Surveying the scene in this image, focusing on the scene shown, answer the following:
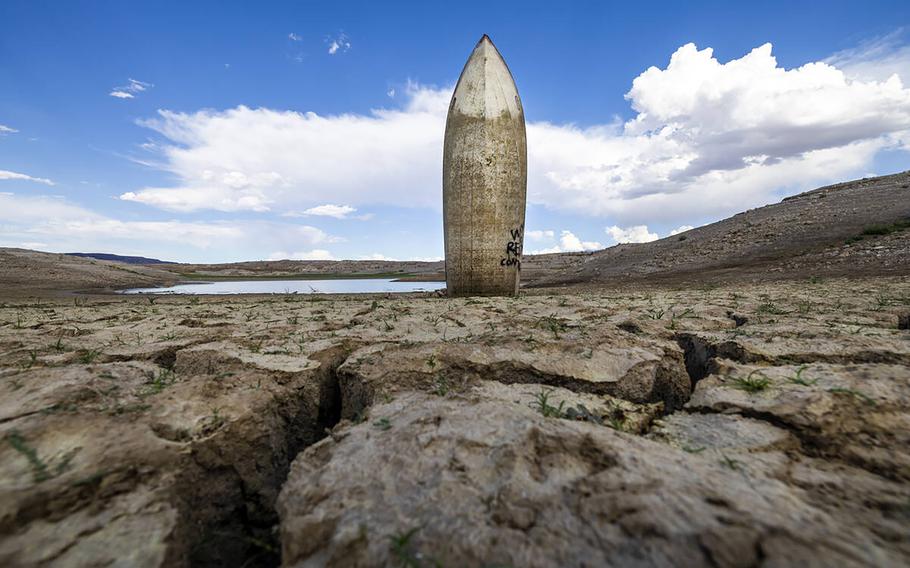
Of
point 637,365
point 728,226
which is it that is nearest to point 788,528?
point 637,365

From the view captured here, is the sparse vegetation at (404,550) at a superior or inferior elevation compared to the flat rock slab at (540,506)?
inferior

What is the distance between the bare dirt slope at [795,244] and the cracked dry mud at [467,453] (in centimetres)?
759

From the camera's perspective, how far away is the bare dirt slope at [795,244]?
8.42 metres

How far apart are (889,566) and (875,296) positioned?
4.35m

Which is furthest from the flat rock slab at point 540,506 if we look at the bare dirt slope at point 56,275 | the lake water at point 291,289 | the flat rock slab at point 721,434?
the bare dirt slope at point 56,275

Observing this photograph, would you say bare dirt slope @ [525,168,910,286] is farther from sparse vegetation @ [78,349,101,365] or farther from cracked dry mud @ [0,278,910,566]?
sparse vegetation @ [78,349,101,365]

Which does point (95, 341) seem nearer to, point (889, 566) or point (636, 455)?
point (636, 455)

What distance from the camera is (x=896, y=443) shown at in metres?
1.15

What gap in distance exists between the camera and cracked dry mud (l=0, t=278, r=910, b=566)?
0.82 meters

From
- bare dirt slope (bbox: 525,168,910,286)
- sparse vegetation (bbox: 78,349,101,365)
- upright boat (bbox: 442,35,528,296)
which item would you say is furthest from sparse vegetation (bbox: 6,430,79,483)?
bare dirt slope (bbox: 525,168,910,286)

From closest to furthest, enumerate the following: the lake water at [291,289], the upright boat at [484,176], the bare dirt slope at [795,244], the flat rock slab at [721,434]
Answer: the flat rock slab at [721,434]
the upright boat at [484,176]
the bare dirt slope at [795,244]
the lake water at [291,289]

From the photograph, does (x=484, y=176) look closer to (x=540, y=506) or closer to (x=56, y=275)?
(x=540, y=506)

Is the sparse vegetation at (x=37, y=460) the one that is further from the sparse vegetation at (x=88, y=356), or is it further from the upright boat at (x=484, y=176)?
the upright boat at (x=484, y=176)

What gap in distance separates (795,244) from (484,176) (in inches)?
361
